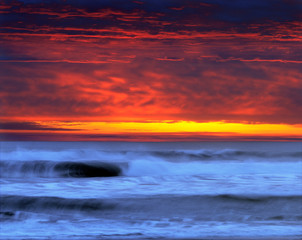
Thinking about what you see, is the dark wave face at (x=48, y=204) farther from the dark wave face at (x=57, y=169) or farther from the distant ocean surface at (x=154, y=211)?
the dark wave face at (x=57, y=169)

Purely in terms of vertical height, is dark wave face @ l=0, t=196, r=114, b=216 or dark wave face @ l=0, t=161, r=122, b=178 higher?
dark wave face @ l=0, t=161, r=122, b=178

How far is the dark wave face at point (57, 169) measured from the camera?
1150 centimetres

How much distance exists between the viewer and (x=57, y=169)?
490 inches

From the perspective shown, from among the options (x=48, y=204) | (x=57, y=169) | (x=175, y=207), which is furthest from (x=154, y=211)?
(x=57, y=169)

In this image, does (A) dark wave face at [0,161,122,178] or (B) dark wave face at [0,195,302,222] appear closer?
(B) dark wave face at [0,195,302,222]

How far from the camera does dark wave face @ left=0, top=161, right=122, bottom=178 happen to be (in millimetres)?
11500

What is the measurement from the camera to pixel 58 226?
4.97 meters

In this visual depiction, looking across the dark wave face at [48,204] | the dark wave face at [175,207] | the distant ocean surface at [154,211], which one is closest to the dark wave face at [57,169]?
the distant ocean surface at [154,211]

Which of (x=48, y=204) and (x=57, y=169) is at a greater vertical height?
(x=57, y=169)

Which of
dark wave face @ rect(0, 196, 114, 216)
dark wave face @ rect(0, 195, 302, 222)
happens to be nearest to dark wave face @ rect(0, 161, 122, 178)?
dark wave face @ rect(0, 196, 114, 216)

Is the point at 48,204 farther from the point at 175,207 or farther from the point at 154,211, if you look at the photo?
the point at 175,207

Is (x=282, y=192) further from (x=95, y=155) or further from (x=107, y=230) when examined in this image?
(x=95, y=155)

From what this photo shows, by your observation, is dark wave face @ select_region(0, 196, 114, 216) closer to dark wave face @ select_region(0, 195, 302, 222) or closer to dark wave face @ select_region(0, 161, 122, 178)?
dark wave face @ select_region(0, 195, 302, 222)

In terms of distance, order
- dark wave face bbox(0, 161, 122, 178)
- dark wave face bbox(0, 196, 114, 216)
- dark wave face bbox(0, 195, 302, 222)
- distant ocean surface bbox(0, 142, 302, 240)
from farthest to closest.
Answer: dark wave face bbox(0, 161, 122, 178), dark wave face bbox(0, 196, 114, 216), dark wave face bbox(0, 195, 302, 222), distant ocean surface bbox(0, 142, 302, 240)
